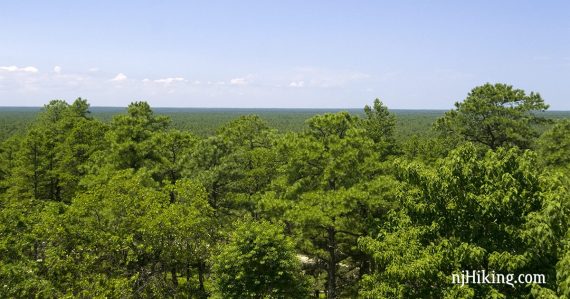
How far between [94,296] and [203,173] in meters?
10.5

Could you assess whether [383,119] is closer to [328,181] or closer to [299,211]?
[328,181]

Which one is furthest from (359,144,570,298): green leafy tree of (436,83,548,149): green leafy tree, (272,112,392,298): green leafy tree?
(436,83,548,149): green leafy tree

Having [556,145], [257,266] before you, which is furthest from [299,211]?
[556,145]

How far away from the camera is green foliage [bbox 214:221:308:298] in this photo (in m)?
14.9

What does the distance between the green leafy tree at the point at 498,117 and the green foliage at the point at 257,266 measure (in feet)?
67.0

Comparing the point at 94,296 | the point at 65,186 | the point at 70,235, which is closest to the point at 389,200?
the point at 94,296

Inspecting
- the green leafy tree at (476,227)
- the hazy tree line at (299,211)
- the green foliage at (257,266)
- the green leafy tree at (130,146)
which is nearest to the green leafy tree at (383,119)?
the hazy tree line at (299,211)

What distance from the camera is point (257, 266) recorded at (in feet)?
49.9

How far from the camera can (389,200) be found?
18.3 metres

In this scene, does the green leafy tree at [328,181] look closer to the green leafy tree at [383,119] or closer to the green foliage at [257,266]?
the green foliage at [257,266]

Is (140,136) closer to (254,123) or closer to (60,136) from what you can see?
(254,123)

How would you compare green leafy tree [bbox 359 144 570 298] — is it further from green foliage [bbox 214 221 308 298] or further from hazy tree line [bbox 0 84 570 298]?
green foliage [bbox 214 221 308 298]

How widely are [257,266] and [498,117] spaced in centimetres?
2192

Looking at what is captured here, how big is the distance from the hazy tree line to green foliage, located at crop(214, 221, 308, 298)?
0.06 metres
